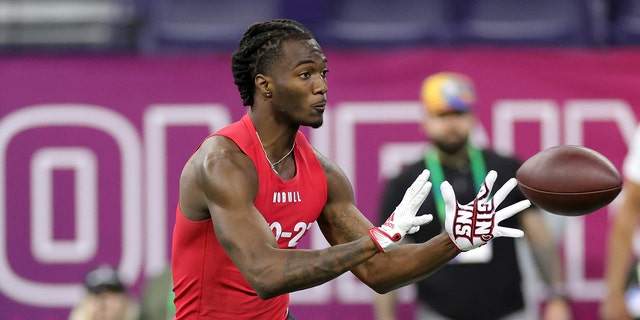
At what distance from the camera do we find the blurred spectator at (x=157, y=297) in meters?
7.25

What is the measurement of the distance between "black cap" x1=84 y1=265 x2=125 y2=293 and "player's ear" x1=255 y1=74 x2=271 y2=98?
2.82m

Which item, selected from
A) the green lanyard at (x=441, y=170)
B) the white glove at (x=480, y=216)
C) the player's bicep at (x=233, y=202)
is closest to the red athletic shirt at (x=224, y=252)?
the player's bicep at (x=233, y=202)

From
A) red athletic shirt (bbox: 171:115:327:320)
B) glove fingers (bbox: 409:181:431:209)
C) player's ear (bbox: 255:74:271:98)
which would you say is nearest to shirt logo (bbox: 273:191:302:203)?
red athletic shirt (bbox: 171:115:327:320)

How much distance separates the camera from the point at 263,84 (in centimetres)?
462

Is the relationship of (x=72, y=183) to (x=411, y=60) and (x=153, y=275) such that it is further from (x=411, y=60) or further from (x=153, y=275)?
(x=411, y=60)

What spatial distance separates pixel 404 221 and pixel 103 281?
330cm

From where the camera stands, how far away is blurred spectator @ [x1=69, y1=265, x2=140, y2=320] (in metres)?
7.14

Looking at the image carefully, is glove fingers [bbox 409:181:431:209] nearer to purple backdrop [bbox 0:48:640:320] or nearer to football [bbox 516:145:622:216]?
football [bbox 516:145:622:216]

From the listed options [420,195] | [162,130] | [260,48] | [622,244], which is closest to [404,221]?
[420,195]

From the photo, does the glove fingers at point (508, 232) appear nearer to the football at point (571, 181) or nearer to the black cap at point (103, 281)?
the football at point (571, 181)

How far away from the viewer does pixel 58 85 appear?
788 cm

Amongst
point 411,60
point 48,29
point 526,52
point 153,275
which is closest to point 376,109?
point 411,60

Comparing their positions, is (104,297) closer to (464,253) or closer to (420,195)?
(464,253)

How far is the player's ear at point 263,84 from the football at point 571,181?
3.32 feet
